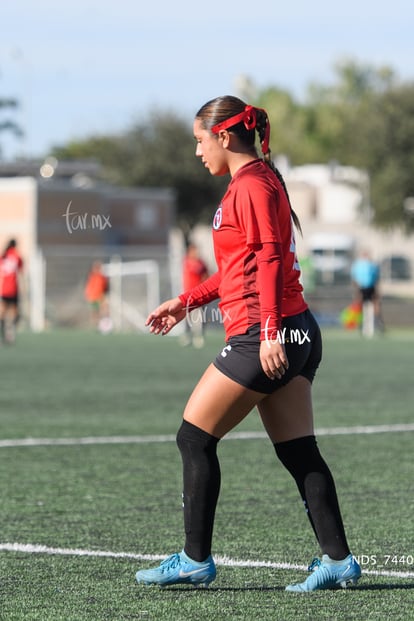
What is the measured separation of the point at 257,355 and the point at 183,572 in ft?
3.26

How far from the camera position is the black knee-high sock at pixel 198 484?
19.8 feet

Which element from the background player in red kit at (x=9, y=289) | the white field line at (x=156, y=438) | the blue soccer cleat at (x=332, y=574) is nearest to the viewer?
the blue soccer cleat at (x=332, y=574)

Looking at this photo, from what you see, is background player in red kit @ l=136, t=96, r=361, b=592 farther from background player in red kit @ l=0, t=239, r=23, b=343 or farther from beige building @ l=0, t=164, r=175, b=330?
background player in red kit @ l=0, t=239, r=23, b=343

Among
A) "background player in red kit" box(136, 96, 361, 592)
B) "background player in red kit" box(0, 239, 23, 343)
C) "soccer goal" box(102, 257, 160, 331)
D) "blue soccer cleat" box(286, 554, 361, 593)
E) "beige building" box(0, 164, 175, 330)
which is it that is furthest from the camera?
"beige building" box(0, 164, 175, 330)

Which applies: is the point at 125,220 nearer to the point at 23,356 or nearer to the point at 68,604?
the point at 23,356

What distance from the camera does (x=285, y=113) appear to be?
141 metres

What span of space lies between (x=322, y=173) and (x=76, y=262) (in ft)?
244

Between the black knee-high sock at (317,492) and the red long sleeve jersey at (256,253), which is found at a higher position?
the red long sleeve jersey at (256,253)

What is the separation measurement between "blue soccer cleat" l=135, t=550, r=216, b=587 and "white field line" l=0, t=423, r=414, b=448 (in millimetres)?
6224

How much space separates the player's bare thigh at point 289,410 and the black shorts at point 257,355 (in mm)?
71

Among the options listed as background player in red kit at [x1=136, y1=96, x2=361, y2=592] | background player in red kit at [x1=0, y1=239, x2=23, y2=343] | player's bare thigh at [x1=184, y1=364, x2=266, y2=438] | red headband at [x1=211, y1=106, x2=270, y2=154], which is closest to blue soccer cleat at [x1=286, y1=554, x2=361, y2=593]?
background player in red kit at [x1=136, y1=96, x2=361, y2=592]

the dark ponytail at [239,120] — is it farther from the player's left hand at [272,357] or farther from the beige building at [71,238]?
the beige building at [71,238]

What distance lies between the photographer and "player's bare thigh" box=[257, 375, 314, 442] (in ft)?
19.8

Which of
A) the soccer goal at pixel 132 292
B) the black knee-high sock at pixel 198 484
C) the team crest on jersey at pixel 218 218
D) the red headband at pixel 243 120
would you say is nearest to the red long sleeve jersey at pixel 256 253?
the team crest on jersey at pixel 218 218
